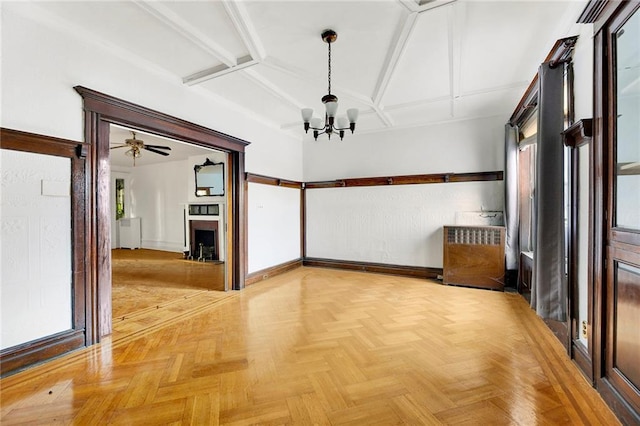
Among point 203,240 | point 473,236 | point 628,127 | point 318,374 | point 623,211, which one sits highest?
point 628,127

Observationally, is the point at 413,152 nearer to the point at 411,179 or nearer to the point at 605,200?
the point at 411,179

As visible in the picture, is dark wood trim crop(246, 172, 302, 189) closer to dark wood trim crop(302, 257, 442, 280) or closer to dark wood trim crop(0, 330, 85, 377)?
dark wood trim crop(302, 257, 442, 280)

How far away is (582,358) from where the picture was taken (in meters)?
2.18

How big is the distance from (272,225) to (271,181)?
2.74 ft

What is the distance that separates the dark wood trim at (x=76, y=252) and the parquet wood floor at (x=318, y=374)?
0.13 meters

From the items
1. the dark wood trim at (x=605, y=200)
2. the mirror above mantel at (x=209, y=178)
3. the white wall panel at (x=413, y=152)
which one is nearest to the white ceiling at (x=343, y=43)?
the dark wood trim at (x=605, y=200)

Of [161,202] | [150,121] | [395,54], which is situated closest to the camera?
[395,54]

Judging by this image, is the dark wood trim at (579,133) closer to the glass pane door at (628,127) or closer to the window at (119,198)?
the glass pane door at (628,127)

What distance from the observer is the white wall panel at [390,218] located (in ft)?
16.7

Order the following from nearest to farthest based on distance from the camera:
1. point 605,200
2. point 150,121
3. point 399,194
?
1. point 605,200
2. point 150,121
3. point 399,194

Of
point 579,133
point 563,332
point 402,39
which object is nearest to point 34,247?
point 402,39

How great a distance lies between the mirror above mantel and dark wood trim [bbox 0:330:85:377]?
4829mm

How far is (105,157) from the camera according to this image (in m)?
2.79

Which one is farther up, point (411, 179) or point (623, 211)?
point (411, 179)
